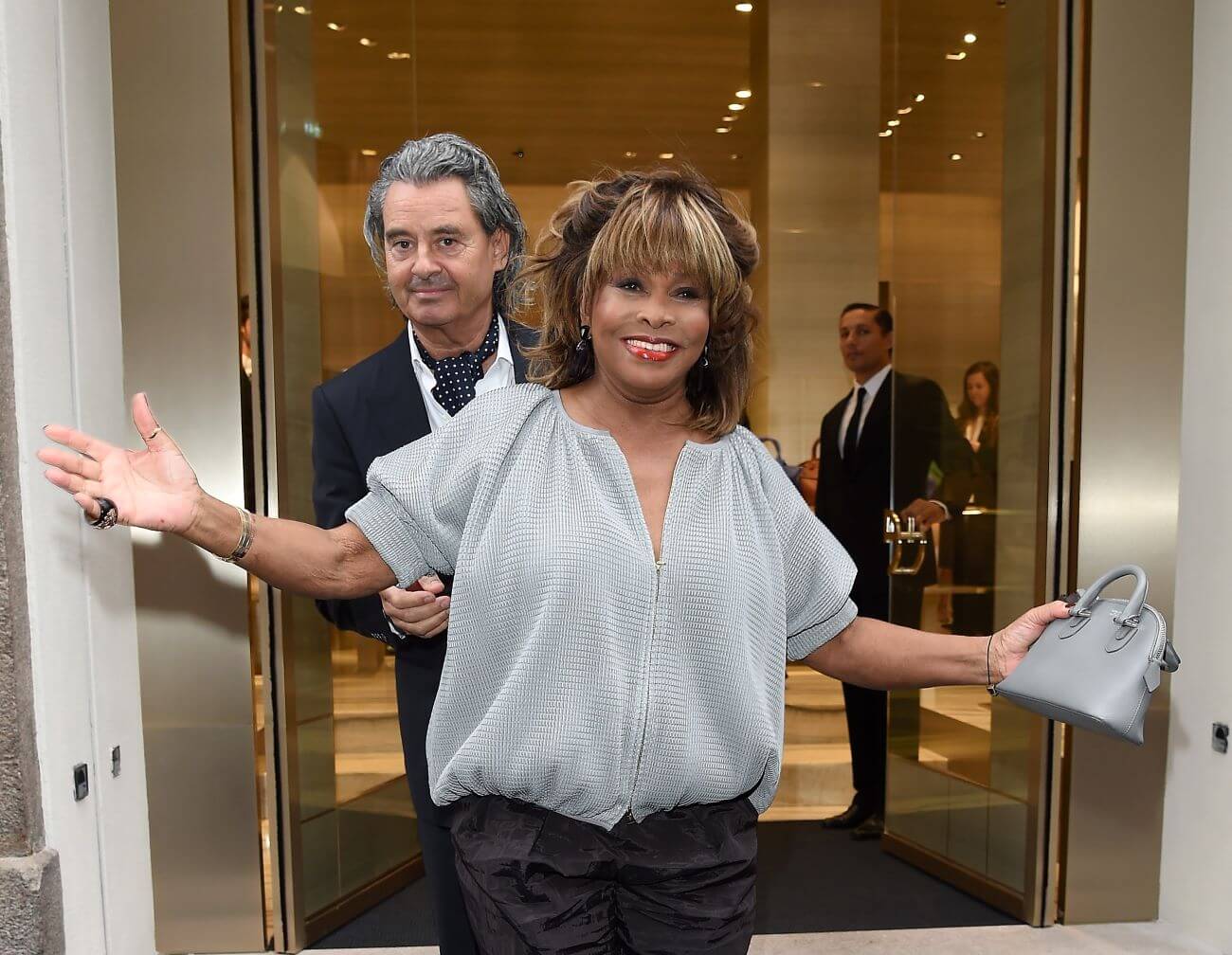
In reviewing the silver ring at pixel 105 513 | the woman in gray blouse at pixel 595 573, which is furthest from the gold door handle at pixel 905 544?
the silver ring at pixel 105 513

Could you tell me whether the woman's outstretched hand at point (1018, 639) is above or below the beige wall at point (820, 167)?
below

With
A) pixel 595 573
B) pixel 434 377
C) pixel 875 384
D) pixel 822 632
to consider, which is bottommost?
pixel 822 632

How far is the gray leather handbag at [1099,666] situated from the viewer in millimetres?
1526

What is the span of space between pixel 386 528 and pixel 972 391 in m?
2.36

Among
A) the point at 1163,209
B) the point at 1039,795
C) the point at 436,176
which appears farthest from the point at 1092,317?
the point at 436,176

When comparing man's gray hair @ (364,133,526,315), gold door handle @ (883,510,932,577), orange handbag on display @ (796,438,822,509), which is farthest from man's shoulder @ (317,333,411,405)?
orange handbag on display @ (796,438,822,509)

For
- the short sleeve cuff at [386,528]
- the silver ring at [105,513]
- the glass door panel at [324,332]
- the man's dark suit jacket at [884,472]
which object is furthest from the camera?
the man's dark suit jacket at [884,472]

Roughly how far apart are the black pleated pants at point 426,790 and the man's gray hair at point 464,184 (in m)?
0.60

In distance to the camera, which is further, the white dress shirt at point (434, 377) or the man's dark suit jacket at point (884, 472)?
the man's dark suit jacket at point (884, 472)

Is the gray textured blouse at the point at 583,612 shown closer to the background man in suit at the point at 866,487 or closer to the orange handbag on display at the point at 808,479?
the background man in suit at the point at 866,487

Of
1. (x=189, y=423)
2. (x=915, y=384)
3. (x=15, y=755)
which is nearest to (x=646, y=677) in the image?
(x=15, y=755)

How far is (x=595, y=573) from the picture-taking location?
1.38m

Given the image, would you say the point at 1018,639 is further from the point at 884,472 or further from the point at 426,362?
the point at 884,472

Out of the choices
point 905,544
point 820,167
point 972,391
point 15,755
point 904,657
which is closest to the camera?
point 904,657
